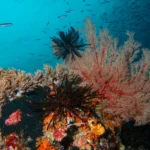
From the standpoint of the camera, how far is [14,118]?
492 centimetres

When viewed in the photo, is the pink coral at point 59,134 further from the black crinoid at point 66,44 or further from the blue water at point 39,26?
the blue water at point 39,26

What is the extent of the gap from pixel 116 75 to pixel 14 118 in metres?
2.76

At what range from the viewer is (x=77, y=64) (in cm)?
623

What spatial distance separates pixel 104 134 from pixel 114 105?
76 cm

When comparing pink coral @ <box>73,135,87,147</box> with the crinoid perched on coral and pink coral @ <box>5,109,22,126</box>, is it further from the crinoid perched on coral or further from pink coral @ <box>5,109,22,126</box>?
pink coral @ <box>5,109,22,126</box>

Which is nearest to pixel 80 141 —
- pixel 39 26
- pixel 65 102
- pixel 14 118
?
pixel 65 102

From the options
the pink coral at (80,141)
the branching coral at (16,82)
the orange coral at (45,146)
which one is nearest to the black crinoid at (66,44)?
the branching coral at (16,82)

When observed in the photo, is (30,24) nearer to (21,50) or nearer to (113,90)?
(21,50)

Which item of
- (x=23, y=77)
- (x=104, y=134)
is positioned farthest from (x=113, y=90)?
(x=23, y=77)

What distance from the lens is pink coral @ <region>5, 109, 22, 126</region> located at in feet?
16.0

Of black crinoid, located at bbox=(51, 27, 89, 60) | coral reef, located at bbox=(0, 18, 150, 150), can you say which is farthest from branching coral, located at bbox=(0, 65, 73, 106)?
black crinoid, located at bbox=(51, 27, 89, 60)

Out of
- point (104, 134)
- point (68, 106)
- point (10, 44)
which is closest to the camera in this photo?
point (68, 106)

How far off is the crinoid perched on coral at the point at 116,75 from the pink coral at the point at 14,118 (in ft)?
6.59

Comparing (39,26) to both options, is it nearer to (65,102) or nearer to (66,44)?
(66,44)
